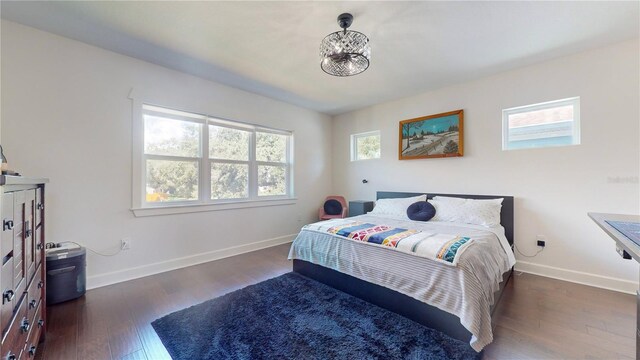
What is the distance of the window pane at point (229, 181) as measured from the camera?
3561mm

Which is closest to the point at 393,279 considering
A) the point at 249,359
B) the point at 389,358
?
the point at 389,358

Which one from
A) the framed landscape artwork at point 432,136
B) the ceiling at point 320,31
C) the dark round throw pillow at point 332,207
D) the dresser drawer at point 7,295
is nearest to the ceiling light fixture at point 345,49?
the ceiling at point 320,31

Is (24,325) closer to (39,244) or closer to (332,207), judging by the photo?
(39,244)

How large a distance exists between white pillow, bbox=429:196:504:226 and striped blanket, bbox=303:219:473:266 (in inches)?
38.7

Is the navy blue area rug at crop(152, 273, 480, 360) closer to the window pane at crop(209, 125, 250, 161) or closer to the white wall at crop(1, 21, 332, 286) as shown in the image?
the white wall at crop(1, 21, 332, 286)

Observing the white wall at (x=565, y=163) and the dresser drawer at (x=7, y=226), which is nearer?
the dresser drawer at (x=7, y=226)

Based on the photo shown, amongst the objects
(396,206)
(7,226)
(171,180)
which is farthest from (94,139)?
(396,206)

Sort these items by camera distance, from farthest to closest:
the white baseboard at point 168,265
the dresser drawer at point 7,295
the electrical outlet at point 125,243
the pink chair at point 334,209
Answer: the pink chair at point 334,209
the electrical outlet at point 125,243
the white baseboard at point 168,265
the dresser drawer at point 7,295

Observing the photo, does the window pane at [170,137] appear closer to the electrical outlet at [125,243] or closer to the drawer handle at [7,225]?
the electrical outlet at [125,243]

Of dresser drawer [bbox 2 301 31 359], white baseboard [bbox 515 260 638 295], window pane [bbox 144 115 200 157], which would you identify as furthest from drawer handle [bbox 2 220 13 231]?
white baseboard [bbox 515 260 638 295]

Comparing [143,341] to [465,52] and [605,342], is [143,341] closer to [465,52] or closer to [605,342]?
[605,342]

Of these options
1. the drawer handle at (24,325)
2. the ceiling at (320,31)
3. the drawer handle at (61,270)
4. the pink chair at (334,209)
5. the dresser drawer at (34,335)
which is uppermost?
the ceiling at (320,31)

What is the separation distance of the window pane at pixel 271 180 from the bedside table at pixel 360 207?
48.6 inches

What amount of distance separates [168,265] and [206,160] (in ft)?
4.63
